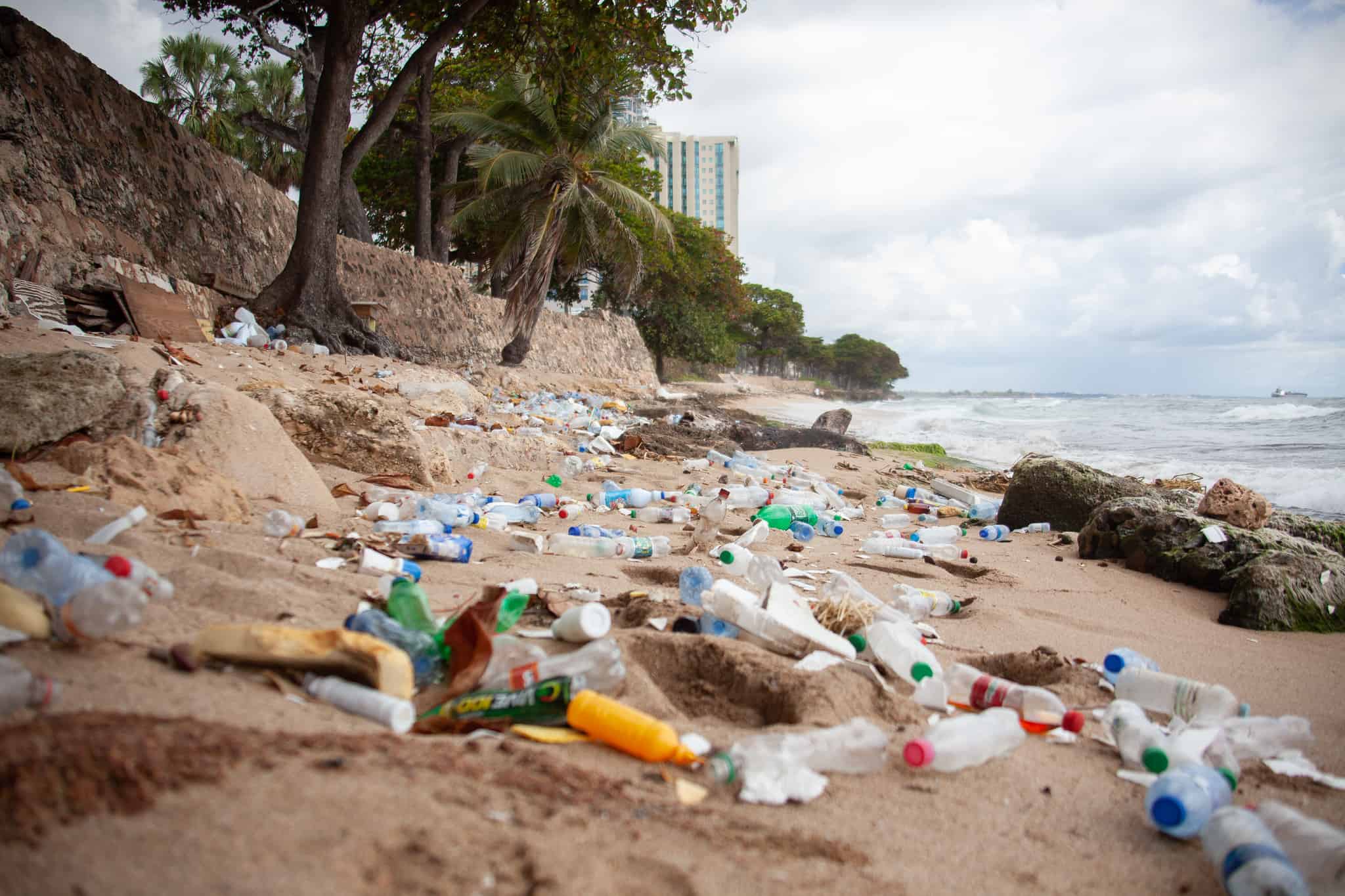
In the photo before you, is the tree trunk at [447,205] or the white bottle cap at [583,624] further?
the tree trunk at [447,205]

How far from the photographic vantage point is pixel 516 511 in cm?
379

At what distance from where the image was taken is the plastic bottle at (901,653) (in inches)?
74.6

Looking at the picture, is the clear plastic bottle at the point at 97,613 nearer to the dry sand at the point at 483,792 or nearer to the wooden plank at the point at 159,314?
the dry sand at the point at 483,792

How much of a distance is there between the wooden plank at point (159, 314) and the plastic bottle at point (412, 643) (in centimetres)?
533

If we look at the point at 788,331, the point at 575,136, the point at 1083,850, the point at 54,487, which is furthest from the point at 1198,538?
the point at 788,331

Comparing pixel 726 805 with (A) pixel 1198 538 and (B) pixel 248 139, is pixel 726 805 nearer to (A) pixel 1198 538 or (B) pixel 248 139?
(A) pixel 1198 538

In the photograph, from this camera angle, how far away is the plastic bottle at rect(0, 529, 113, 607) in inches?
56.9

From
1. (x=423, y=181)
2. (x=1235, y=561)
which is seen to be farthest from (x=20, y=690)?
(x=423, y=181)

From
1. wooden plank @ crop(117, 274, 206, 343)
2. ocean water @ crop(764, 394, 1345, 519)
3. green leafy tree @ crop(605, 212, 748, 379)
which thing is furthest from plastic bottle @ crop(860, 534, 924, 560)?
green leafy tree @ crop(605, 212, 748, 379)

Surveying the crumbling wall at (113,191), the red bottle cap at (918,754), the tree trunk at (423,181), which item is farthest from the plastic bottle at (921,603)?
the tree trunk at (423,181)

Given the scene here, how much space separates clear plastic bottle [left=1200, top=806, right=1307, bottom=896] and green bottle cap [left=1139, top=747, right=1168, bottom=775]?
20cm

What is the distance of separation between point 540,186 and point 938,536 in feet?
46.4

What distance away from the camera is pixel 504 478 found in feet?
16.1

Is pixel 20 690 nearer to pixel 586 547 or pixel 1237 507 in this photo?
pixel 586 547
